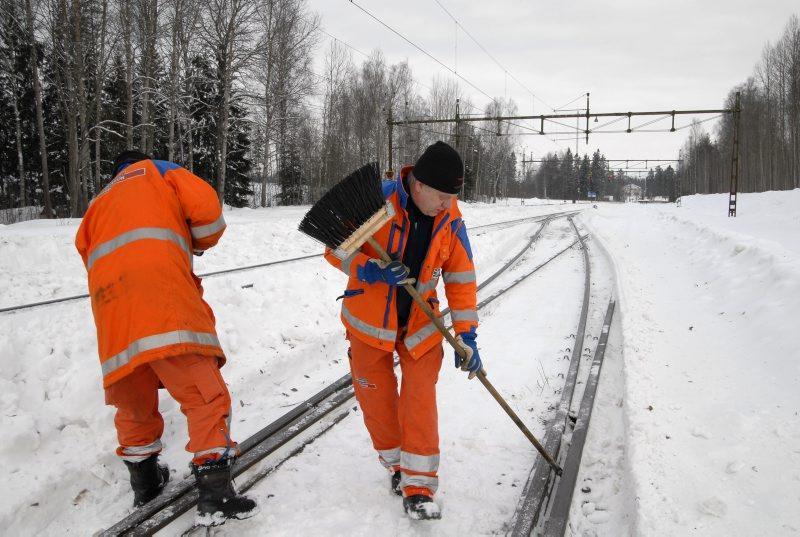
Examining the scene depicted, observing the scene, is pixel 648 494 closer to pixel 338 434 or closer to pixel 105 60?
pixel 338 434

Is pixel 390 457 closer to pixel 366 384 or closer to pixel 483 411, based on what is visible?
pixel 366 384

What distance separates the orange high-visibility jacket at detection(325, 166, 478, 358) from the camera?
2775mm

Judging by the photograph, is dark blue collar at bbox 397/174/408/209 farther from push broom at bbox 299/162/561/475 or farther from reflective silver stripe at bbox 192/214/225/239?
reflective silver stripe at bbox 192/214/225/239

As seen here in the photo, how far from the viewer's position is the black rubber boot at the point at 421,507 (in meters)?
2.72

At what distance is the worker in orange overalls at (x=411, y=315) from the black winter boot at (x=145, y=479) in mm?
1327

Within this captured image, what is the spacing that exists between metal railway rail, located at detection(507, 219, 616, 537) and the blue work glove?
5.11 ft

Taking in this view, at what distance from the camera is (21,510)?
9.71 ft

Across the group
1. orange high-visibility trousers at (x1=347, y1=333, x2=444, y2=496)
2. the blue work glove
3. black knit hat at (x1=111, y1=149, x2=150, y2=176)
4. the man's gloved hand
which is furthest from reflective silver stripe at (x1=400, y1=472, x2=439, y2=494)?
black knit hat at (x1=111, y1=149, x2=150, y2=176)

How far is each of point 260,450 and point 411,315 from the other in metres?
1.54

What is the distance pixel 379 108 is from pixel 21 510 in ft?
119

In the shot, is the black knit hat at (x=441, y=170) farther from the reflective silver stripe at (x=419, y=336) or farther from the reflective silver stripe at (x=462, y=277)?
the reflective silver stripe at (x=419, y=336)

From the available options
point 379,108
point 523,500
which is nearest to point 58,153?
point 379,108

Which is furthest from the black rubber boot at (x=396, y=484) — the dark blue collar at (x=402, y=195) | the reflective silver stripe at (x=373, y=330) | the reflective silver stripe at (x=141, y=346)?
the dark blue collar at (x=402, y=195)

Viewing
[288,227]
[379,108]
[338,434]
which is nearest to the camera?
[338,434]
